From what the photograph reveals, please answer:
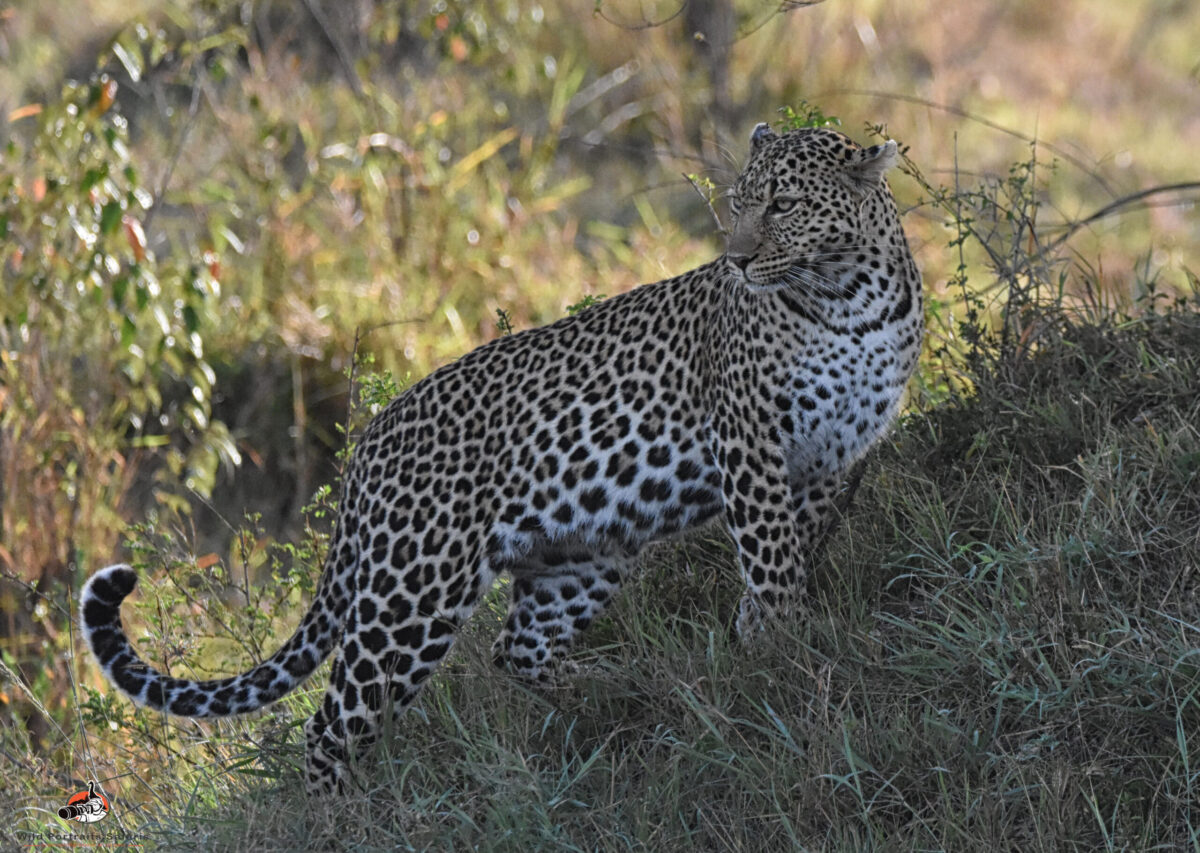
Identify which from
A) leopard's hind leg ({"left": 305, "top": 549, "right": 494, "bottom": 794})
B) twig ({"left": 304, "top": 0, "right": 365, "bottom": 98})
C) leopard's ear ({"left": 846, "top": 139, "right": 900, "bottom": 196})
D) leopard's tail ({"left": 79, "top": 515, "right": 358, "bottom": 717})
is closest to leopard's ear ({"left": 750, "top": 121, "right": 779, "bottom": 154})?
leopard's ear ({"left": 846, "top": 139, "right": 900, "bottom": 196})

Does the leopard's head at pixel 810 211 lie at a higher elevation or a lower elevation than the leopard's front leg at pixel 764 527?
higher

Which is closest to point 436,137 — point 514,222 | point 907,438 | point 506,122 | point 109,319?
point 514,222

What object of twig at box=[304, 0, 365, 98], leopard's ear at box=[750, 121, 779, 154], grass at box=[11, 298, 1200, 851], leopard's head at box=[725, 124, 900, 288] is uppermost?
twig at box=[304, 0, 365, 98]

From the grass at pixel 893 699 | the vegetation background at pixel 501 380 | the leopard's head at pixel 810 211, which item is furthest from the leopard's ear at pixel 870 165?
the grass at pixel 893 699

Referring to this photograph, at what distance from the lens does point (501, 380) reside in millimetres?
5555

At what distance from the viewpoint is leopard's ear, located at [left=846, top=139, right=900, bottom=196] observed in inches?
200

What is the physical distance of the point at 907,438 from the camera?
6.04 meters

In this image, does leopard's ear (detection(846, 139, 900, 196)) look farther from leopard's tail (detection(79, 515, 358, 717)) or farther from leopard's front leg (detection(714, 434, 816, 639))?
leopard's tail (detection(79, 515, 358, 717))

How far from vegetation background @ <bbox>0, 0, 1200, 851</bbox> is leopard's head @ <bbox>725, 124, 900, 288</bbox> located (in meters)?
0.62

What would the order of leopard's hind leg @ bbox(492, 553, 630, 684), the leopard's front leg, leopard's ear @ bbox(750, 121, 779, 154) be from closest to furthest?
the leopard's front leg → leopard's ear @ bbox(750, 121, 779, 154) → leopard's hind leg @ bbox(492, 553, 630, 684)

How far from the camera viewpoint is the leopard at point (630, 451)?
→ 16.7 ft

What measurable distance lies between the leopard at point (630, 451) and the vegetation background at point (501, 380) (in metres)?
0.24

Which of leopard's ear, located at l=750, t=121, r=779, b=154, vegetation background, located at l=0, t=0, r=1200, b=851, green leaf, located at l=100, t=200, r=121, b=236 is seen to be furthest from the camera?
green leaf, located at l=100, t=200, r=121, b=236

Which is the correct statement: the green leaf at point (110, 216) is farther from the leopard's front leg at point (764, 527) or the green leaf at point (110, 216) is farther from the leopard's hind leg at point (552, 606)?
the leopard's front leg at point (764, 527)
